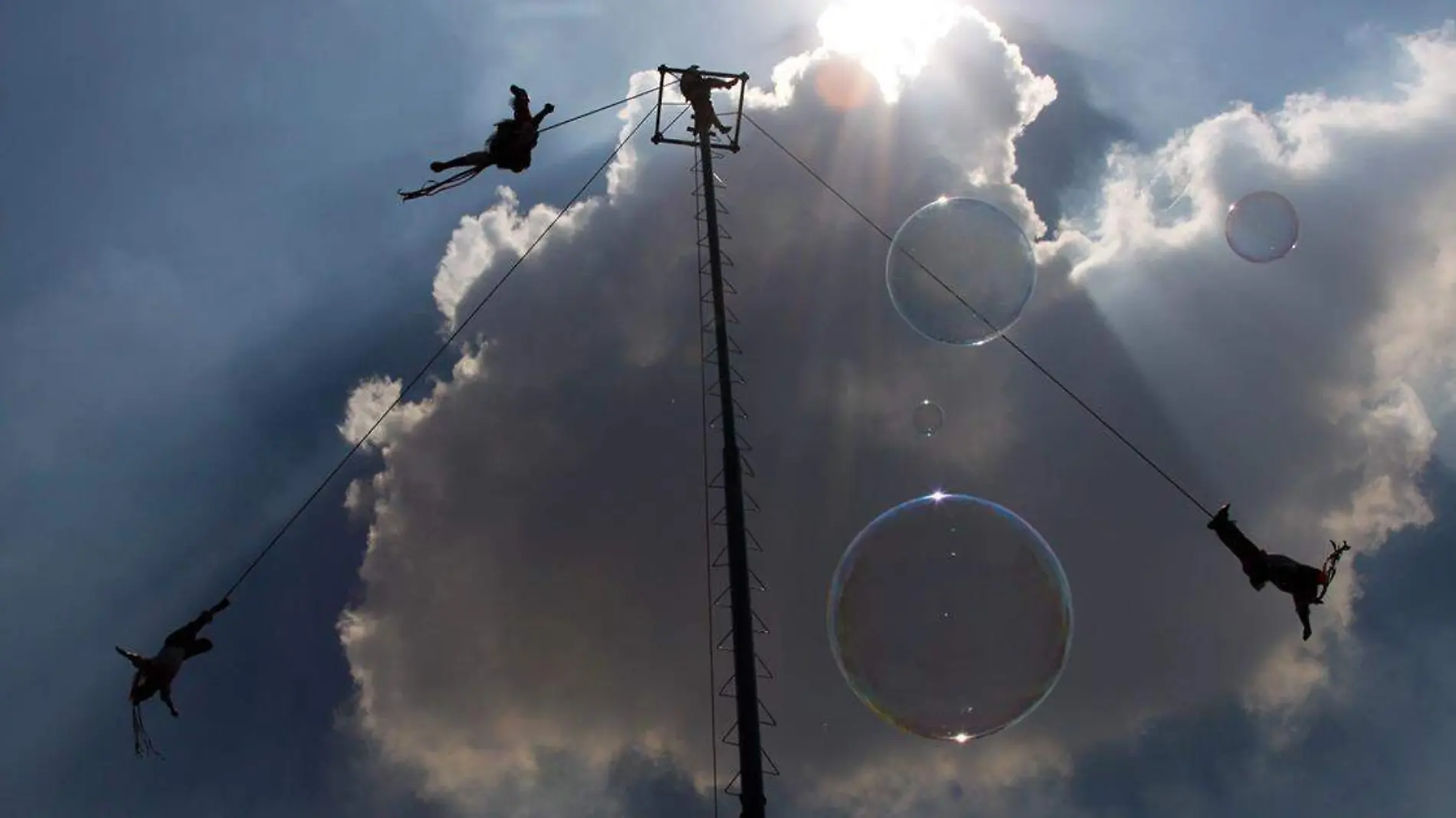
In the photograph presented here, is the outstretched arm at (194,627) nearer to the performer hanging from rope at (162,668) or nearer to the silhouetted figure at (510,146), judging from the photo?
the performer hanging from rope at (162,668)

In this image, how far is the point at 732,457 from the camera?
648 inches

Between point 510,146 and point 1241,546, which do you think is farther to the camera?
point 510,146

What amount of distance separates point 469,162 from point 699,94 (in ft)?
19.8

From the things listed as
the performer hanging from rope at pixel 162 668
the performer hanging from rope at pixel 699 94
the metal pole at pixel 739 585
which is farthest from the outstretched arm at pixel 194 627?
the performer hanging from rope at pixel 699 94

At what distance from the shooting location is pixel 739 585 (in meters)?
14.6

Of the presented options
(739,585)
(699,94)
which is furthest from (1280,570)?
(699,94)

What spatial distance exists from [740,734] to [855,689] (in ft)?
13.1

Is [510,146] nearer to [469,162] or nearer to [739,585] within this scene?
[469,162]

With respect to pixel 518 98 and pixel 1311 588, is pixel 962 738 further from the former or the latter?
pixel 518 98

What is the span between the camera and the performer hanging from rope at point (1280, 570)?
45.5ft

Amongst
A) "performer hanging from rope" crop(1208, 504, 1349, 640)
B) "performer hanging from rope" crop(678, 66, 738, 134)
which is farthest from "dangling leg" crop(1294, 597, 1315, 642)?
"performer hanging from rope" crop(678, 66, 738, 134)

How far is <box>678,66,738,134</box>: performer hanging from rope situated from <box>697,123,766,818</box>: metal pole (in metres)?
3.53

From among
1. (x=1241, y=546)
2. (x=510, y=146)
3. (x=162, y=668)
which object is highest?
(x=510, y=146)

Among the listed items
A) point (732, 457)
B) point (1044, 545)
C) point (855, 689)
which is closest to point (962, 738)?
point (855, 689)
